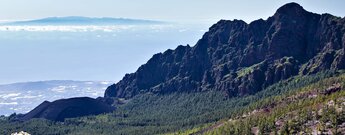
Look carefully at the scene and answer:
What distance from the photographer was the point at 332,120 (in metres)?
186

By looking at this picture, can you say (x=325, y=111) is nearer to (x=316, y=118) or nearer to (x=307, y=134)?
(x=316, y=118)

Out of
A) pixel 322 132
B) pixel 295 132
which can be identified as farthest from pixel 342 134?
pixel 295 132

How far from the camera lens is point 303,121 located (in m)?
199

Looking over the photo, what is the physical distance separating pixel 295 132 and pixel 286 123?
7436 millimetres

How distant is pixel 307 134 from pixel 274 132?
1597cm

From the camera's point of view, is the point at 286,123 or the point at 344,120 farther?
the point at 286,123

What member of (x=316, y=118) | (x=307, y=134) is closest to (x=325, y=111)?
(x=316, y=118)

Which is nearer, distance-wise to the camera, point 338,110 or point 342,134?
point 342,134

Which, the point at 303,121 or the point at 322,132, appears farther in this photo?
the point at 303,121

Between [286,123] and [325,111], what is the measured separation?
14922 mm

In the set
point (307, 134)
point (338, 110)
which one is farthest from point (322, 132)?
point (338, 110)

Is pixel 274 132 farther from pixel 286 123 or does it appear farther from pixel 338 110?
pixel 338 110

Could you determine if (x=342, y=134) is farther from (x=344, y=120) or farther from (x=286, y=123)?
(x=286, y=123)

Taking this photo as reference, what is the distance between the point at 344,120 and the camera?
185875 mm
